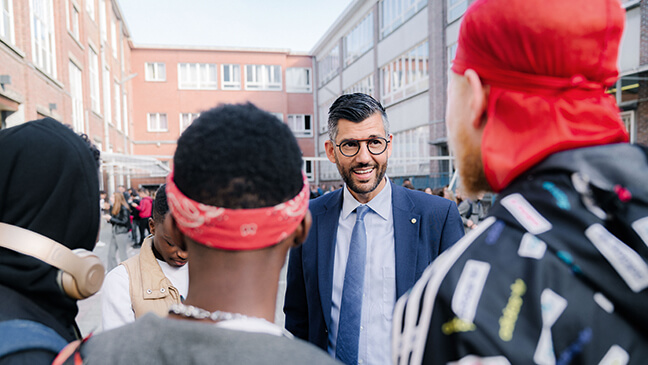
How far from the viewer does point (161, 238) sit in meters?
2.32

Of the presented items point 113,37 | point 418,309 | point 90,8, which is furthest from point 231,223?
point 113,37

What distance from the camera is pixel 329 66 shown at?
3203cm

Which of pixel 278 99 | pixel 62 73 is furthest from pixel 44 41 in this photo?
pixel 278 99

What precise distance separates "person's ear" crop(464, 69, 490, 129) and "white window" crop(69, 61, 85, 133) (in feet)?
59.8

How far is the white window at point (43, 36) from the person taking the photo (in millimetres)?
12469

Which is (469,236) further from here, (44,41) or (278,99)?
(278,99)

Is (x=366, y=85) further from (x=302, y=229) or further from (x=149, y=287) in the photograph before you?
(x=302, y=229)

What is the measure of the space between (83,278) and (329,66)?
106 feet

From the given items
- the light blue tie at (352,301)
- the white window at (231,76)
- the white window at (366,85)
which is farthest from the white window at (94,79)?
the light blue tie at (352,301)

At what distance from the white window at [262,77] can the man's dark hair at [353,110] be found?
31848mm

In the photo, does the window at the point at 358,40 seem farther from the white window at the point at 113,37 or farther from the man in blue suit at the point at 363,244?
the man in blue suit at the point at 363,244

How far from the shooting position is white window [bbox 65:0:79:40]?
1565cm

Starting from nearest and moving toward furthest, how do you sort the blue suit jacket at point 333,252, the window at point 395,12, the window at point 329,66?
the blue suit jacket at point 333,252 < the window at point 395,12 < the window at point 329,66

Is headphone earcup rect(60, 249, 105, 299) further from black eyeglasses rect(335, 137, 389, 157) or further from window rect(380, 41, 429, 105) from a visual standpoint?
window rect(380, 41, 429, 105)
